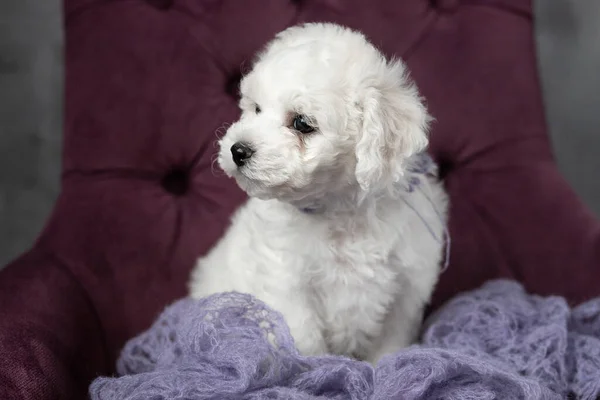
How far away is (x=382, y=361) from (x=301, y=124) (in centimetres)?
43

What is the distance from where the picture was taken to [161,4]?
1775 millimetres

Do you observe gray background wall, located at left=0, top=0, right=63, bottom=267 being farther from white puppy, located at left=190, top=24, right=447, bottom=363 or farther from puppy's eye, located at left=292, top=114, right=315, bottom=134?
puppy's eye, located at left=292, top=114, right=315, bottom=134

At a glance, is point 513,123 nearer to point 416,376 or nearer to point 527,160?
point 527,160

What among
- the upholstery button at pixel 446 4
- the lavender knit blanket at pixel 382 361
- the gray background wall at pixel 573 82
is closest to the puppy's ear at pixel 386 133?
the lavender knit blanket at pixel 382 361

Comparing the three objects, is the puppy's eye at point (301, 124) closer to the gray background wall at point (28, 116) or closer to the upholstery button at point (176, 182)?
the upholstery button at point (176, 182)

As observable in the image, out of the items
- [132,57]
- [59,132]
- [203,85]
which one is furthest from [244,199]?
[59,132]

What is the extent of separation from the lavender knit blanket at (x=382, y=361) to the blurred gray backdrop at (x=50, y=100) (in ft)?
3.39

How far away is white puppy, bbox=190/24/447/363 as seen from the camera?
48.1 inches

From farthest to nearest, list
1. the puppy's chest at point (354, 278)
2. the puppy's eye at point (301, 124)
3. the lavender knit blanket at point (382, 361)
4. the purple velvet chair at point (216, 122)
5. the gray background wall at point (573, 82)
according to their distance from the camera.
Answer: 1. the gray background wall at point (573, 82)
2. the purple velvet chair at point (216, 122)
3. the puppy's chest at point (354, 278)
4. the puppy's eye at point (301, 124)
5. the lavender knit blanket at point (382, 361)

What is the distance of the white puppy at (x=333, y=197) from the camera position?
4.01ft

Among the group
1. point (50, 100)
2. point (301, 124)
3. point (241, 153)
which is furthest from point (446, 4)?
point (50, 100)

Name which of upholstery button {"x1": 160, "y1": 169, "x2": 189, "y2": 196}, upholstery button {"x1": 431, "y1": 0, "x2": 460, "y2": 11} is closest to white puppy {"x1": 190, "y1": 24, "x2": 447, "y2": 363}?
upholstery button {"x1": 160, "y1": 169, "x2": 189, "y2": 196}

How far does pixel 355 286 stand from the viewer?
1.39 meters

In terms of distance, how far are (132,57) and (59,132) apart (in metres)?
0.76
